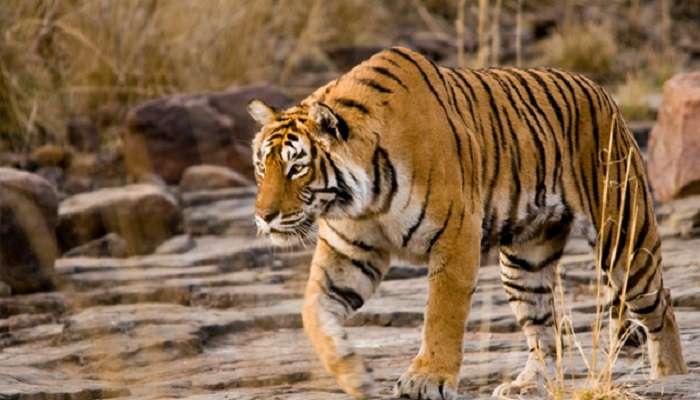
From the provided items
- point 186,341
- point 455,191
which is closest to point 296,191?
point 455,191

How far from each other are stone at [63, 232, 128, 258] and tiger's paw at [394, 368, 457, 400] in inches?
176

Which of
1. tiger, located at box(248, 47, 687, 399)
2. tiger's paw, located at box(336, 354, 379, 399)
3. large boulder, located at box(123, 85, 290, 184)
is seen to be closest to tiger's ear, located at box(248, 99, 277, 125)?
tiger, located at box(248, 47, 687, 399)

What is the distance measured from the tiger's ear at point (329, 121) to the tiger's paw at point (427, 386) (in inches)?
34.5

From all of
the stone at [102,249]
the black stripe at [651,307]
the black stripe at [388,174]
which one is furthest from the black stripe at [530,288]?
the stone at [102,249]

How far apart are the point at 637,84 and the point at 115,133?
4372mm

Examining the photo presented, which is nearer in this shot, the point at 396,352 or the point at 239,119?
the point at 396,352

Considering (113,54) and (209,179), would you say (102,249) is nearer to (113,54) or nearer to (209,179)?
(209,179)

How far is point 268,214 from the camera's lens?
5.51m

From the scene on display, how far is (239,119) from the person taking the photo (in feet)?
41.3

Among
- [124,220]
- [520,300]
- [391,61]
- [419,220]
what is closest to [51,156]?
[124,220]

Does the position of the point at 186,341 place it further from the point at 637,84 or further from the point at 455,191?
the point at 637,84

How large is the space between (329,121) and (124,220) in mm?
4482

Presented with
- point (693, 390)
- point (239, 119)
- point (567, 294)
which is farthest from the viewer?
point (239, 119)

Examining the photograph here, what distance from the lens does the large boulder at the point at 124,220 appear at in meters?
9.80
